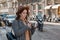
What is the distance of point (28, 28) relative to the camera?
406 centimetres

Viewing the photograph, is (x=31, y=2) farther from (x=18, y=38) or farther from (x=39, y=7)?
(x=18, y=38)

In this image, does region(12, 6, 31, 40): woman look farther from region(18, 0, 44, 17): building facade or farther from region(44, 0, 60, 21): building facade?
region(18, 0, 44, 17): building facade

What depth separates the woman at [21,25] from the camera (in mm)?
4012

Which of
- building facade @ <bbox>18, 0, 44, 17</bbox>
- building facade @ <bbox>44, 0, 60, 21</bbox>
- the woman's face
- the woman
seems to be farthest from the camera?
building facade @ <bbox>18, 0, 44, 17</bbox>

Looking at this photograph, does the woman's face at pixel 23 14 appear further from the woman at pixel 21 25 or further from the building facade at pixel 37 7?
the building facade at pixel 37 7

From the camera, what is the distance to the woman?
4.01 m

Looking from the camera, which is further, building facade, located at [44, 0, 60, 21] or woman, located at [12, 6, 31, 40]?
building facade, located at [44, 0, 60, 21]

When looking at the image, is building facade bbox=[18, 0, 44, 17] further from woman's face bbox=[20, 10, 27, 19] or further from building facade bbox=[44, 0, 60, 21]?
woman's face bbox=[20, 10, 27, 19]

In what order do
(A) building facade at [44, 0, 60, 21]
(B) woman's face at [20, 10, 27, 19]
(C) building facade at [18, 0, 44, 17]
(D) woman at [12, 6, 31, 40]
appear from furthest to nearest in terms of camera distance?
1. (C) building facade at [18, 0, 44, 17]
2. (A) building facade at [44, 0, 60, 21]
3. (B) woman's face at [20, 10, 27, 19]
4. (D) woman at [12, 6, 31, 40]

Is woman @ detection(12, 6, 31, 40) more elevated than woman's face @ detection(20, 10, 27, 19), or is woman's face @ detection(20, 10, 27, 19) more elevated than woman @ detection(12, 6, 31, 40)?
woman's face @ detection(20, 10, 27, 19)

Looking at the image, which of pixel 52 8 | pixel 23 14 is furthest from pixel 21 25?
pixel 52 8

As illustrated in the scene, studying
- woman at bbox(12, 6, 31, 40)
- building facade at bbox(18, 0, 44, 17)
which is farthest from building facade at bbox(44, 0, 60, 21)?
woman at bbox(12, 6, 31, 40)

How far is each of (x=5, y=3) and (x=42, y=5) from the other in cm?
2764

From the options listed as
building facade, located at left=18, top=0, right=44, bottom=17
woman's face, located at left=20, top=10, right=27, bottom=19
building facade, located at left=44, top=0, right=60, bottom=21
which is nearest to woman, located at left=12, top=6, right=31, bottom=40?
woman's face, located at left=20, top=10, right=27, bottom=19
